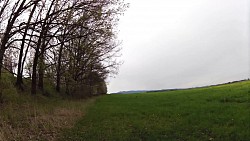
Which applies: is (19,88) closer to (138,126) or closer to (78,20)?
(78,20)

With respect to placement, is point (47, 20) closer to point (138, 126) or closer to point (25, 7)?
point (25, 7)

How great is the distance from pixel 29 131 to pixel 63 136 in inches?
60.6

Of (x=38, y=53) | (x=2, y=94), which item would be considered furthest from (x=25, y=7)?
(x=2, y=94)

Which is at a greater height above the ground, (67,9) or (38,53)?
(67,9)

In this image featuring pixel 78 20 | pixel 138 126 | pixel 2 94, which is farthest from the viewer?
pixel 2 94

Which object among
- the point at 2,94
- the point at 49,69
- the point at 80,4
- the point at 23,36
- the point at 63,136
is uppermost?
the point at 80,4

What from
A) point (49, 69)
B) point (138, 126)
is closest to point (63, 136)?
point (138, 126)

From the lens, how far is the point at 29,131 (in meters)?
11.9

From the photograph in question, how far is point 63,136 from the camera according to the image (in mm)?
11234

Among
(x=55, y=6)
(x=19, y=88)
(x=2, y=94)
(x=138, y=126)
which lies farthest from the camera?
(x=19, y=88)

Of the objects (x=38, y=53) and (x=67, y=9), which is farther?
(x=38, y=53)

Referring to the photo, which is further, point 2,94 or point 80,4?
point 2,94

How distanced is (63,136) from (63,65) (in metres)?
12.2

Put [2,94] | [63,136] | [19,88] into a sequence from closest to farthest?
1. [63,136]
2. [2,94]
3. [19,88]
